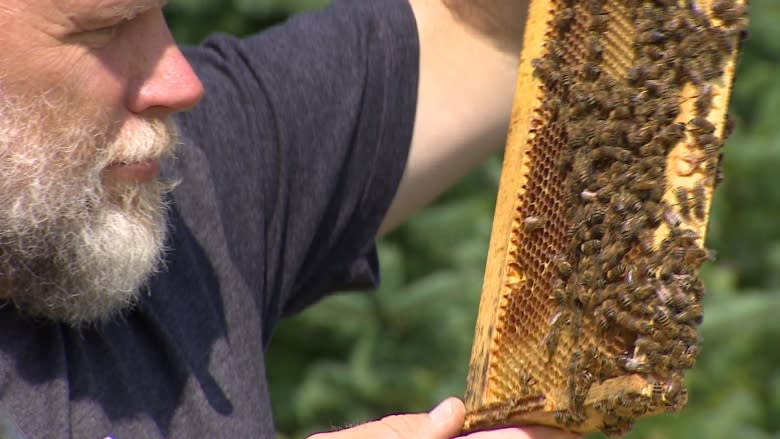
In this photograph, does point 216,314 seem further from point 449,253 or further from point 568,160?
point 449,253

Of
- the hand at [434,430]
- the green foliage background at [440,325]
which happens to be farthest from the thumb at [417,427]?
the green foliage background at [440,325]

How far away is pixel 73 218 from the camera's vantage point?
2.48m

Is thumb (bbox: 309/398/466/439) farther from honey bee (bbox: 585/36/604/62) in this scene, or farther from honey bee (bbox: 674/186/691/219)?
honey bee (bbox: 585/36/604/62)

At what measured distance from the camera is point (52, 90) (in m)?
2.38

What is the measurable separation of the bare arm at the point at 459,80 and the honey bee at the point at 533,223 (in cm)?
73

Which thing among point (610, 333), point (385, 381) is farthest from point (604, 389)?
point (385, 381)

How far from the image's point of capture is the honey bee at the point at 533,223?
2.42 metres

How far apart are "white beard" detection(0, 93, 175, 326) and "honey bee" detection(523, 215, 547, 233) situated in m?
0.82

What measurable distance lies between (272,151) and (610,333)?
1.07 metres

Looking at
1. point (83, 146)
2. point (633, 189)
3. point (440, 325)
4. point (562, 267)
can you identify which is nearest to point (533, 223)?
point (562, 267)

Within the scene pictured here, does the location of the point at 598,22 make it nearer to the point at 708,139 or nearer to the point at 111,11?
the point at 708,139

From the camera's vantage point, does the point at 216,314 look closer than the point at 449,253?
Yes

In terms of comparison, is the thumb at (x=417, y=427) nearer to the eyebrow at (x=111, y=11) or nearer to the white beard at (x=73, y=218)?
the white beard at (x=73, y=218)

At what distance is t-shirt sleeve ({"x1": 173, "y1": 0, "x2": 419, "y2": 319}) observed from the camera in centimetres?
292
